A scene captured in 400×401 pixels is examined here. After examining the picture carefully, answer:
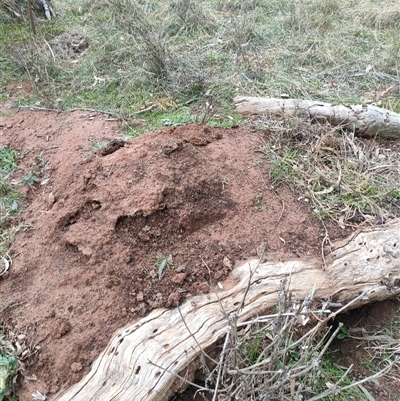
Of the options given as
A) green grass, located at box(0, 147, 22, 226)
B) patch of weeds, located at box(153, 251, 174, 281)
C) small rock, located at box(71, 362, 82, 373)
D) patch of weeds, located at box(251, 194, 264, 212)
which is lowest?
patch of weeds, located at box(251, 194, 264, 212)

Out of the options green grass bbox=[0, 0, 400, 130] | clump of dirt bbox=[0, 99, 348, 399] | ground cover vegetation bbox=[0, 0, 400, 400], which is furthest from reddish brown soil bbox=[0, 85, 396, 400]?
green grass bbox=[0, 0, 400, 130]

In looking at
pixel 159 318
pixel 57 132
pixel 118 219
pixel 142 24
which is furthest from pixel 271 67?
pixel 159 318

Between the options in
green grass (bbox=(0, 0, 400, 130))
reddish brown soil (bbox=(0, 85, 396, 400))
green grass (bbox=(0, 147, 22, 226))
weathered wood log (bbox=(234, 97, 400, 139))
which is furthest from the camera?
green grass (bbox=(0, 0, 400, 130))

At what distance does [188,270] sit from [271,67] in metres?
2.89

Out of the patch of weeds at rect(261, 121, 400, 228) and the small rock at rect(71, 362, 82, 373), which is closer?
the small rock at rect(71, 362, 82, 373)

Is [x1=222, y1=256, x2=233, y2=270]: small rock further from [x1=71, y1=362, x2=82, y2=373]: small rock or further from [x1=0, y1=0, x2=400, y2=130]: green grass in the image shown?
[x1=0, y1=0, x2=400, y2=130]: green grass

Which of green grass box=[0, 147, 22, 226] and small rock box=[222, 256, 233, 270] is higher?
green grass box=[0, 147, 22, 226]

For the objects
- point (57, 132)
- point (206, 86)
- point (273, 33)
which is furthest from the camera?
point (273, 33)

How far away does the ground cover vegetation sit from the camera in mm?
2842

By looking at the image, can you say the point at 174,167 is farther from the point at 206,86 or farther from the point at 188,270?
the point at 206,86

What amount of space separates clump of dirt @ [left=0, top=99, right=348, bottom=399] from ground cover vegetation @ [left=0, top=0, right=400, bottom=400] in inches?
4.3

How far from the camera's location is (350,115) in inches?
131

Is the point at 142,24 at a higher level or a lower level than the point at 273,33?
higher

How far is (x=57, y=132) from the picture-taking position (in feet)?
11.5
